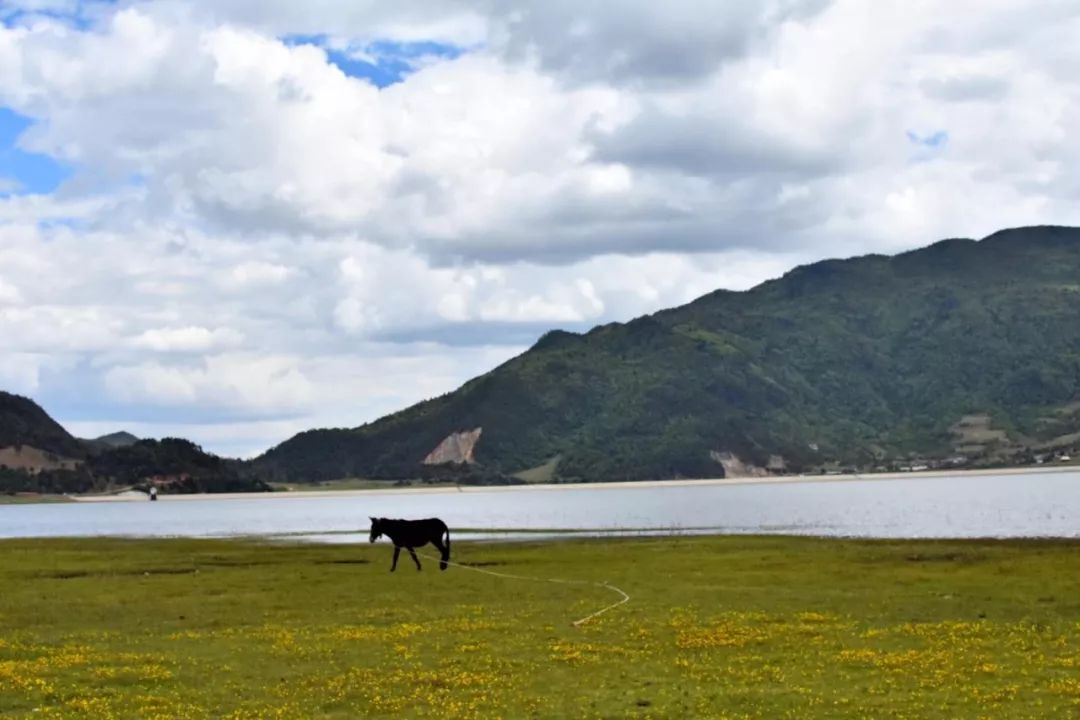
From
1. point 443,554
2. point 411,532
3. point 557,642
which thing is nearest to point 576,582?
point 443,554

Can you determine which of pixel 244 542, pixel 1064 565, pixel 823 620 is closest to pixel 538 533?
pixel 244 542

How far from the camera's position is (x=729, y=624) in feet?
124

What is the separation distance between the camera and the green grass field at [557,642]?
2619cm

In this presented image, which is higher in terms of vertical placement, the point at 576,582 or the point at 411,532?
the point at 411,532

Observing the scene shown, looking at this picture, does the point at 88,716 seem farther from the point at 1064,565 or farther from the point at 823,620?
the point at 1064,565

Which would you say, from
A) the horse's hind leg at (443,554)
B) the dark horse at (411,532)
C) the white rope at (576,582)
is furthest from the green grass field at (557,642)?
the dark horse at (411,532)

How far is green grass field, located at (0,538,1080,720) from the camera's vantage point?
26188 millimetres

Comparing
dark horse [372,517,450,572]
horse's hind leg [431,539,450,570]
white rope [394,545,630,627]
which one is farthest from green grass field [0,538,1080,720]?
dark horse [372,517,450,572]

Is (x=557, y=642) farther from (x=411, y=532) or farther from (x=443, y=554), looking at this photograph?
(x=411, y=532)

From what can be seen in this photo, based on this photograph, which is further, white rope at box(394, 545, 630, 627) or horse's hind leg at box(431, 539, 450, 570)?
horse's hind leg at box(431, 539, 450, 570)

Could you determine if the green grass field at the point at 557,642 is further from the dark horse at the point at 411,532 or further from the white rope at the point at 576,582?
the dark horse at the point at 411,532

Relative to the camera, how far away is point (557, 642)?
34875mm

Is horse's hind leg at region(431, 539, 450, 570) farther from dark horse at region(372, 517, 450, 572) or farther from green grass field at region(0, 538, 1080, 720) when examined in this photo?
green grass field at region(0, 538, 1080, 720)

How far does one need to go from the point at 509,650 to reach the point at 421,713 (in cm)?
829
